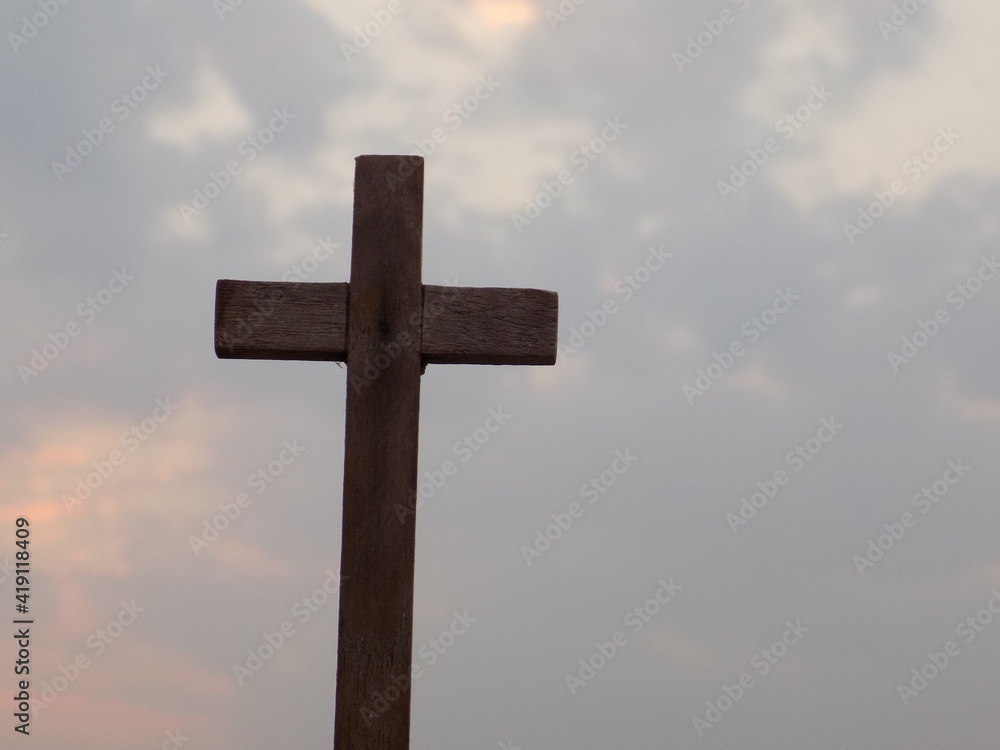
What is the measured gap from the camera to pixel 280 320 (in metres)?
5.24

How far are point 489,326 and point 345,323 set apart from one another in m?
0.64

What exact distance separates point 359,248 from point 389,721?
2.03 meters

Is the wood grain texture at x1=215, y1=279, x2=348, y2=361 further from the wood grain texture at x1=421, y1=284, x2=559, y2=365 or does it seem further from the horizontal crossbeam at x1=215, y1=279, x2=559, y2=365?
the wood grain texture at x1=421, y1=284, x2=559, y2=365

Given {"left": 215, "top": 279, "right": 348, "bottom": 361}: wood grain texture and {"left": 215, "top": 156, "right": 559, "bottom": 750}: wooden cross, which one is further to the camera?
{"left": 215, "top": 279, "right": 348, "bottom": 361}: wood grain texture

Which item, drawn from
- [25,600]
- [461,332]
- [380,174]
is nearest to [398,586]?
[461,332]

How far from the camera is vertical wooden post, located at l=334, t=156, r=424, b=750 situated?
15.7 feet

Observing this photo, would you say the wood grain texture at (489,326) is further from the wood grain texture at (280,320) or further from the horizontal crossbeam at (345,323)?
the wood grain texture at (280,320)

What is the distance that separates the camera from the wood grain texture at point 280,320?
5.18 m

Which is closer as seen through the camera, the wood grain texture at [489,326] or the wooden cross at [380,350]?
the wooden cross at [380,350]

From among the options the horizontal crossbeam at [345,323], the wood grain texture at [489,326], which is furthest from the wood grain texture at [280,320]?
the wood grain texture at [489,326]

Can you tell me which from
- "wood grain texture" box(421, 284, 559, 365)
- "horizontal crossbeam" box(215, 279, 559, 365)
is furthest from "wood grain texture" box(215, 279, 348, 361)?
"wood grain texture" box(421, 284, 559, 365)

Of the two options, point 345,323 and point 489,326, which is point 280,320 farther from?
point 489,326

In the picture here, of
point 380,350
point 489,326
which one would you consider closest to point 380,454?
point 380,350

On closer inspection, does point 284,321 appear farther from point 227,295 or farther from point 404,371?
point 404,371
